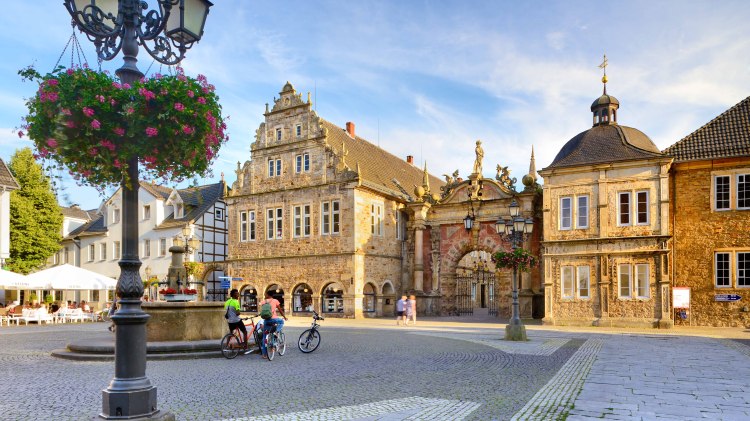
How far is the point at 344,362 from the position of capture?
1416 cm

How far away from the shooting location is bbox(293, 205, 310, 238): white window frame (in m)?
38.9

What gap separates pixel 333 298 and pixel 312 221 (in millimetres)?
5221

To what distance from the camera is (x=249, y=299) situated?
4247cm

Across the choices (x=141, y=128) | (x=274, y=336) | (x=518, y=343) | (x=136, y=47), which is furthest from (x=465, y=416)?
(x=518, y=343)

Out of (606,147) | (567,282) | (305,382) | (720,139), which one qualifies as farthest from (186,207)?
(305,382)

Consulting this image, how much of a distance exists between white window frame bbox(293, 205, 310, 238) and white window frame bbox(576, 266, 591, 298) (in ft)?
55.3

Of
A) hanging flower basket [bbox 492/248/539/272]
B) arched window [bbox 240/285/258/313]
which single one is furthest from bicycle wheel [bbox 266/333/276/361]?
→ arched window [bbox 240/285/258/313]

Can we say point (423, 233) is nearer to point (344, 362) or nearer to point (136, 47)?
point (344, 362)

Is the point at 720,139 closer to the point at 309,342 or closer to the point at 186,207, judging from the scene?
the point at 309,342

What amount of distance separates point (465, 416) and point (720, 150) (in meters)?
24.8

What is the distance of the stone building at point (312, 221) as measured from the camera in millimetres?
37125

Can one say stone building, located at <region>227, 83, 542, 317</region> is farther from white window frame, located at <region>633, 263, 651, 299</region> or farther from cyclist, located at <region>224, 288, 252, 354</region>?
cyclist, located at <region>224, 288, 252, 354</region>

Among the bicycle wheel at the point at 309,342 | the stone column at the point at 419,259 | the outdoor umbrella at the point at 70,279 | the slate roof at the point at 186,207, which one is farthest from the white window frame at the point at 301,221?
the bicycle wheel at the point at 309,342

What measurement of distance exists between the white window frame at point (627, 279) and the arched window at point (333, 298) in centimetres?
1591
